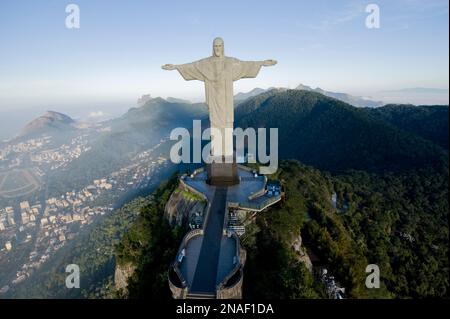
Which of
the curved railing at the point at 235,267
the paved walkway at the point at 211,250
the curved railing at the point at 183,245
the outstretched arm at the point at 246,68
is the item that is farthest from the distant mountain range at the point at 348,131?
the curved railing at the point at 183,245

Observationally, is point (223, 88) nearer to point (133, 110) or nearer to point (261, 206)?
point (261, 206)

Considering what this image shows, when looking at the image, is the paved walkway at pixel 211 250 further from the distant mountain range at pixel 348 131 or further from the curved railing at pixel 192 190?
the distant mountain range at pixel 348 131

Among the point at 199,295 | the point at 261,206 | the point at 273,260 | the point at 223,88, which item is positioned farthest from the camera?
the point at 223,88

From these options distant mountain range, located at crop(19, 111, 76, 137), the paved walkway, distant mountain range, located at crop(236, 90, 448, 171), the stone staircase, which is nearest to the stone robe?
the paved walkway

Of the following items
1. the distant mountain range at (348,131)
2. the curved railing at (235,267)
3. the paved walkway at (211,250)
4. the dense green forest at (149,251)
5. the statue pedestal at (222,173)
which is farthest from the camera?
the distant mountain range at (348,131)

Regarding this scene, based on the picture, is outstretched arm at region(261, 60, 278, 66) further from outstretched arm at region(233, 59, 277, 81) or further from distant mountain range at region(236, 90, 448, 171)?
distant mountain range at region(236, 90, 448, 171)

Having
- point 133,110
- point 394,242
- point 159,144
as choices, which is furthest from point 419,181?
point 133,110
